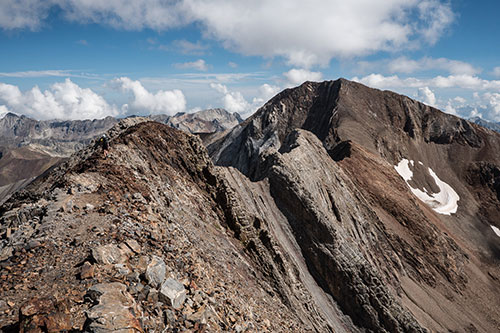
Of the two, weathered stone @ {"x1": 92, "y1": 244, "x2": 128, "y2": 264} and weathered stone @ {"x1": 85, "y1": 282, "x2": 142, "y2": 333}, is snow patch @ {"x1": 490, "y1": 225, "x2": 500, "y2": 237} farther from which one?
weathered stone @ {"x1": 85, "y1": 282, "x2": 142, "y2": 333}

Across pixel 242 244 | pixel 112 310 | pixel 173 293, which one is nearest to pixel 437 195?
pixel 242 244

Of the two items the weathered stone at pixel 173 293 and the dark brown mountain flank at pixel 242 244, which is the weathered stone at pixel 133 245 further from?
the weathered stone at pixel 173 293

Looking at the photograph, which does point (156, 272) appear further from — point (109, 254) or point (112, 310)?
point (112, 310)

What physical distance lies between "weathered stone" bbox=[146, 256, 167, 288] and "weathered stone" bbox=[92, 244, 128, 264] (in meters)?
0.98

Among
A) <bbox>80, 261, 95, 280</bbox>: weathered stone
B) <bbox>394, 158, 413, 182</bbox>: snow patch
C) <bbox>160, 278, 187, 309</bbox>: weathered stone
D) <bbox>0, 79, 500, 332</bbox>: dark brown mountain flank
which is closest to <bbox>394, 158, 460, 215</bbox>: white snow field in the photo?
<bbox>394, 158, 413, 182</bbox>: snow patch

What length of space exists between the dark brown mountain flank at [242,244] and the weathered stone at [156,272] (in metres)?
0.05

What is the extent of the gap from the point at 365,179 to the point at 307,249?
30.0 metres

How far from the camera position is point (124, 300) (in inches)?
342

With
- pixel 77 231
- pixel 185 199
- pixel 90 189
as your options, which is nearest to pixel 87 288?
pixel 77 231

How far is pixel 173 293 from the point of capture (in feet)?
33.8

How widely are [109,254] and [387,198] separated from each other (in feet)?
182

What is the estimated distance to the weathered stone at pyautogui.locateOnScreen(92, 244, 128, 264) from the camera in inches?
400

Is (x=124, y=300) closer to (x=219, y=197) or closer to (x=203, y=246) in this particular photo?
(x=203, y=246)

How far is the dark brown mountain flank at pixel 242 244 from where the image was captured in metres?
9.52
